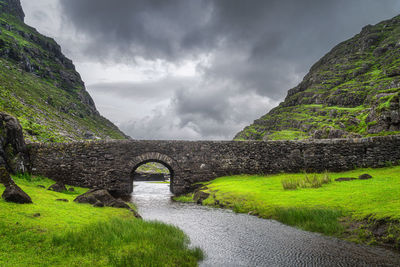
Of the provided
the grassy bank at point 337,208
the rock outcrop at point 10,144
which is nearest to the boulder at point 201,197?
the grassy bank at point 337,208

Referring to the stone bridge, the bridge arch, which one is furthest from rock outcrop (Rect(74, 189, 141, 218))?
the stone bridge

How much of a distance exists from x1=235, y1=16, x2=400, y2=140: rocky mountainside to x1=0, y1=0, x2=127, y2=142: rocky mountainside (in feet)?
202

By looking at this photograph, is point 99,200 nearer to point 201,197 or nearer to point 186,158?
point 201,197

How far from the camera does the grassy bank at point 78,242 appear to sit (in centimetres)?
488

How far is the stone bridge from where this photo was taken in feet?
72.7

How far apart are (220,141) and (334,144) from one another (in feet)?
33.5

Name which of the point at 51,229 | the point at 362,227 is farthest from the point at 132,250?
the point at 362,227

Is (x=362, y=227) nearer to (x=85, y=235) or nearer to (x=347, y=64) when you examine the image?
(x=85, y=235)

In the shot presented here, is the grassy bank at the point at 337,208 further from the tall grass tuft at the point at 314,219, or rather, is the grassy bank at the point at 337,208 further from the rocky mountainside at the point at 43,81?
the rocky mountainside at the point at 43,81

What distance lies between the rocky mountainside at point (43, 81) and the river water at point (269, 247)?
59.0m

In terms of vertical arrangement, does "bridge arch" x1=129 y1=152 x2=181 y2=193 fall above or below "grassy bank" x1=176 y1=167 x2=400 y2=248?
above

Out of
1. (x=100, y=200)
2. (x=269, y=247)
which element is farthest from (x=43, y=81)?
(x=269, y=247)

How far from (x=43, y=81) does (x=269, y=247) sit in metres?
129

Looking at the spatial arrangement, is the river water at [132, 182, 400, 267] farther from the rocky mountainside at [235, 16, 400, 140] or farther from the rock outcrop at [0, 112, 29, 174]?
the rocky mountainside at [235, 16, 400, 140]
